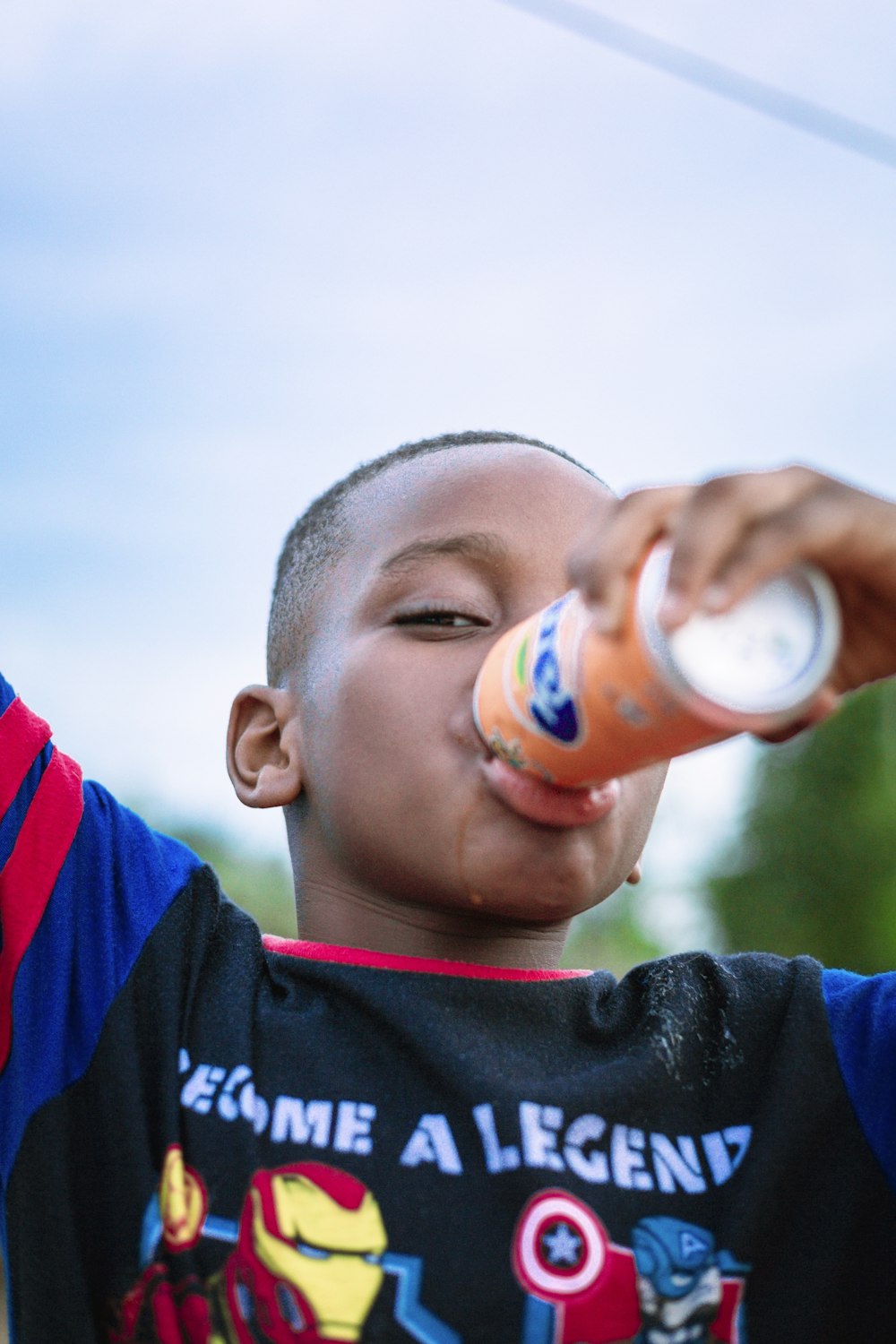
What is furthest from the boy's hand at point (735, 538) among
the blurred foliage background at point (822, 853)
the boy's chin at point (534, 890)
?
the blurred foliage background at point (822, 853)

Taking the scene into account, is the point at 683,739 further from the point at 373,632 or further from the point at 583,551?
the point at 373,632

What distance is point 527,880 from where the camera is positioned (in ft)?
5.08

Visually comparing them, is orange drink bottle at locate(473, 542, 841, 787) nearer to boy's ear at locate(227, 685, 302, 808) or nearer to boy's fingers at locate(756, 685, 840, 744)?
boy's fingers at locate(756, 685, 840, 744)

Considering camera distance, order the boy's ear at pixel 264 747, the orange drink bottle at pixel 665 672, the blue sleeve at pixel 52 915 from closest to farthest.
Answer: the orange drink bottle at pixel 665 672, the blue sleeve at pixel 52 915, the boy's ear at pixel 264 747

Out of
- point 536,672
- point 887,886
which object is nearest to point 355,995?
point 536,672

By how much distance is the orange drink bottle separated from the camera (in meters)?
0.99

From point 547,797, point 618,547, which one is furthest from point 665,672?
point 547,797

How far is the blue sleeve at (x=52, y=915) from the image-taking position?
1.54 m

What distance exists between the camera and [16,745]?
1.60m

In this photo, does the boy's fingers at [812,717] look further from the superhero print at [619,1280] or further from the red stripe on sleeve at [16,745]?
the red stripe on sleeve at [16,745]

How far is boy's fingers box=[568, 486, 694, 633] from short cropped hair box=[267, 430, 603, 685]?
907 mm

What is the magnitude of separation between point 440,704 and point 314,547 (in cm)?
59

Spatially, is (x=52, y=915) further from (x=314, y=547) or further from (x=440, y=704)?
(x=314, y=547)

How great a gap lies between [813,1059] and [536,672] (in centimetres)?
70
